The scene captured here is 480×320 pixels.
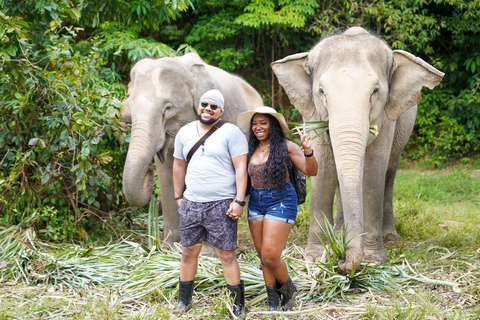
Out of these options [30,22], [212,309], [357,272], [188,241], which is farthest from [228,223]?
[30,22]

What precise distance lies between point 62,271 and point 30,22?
2.81 m

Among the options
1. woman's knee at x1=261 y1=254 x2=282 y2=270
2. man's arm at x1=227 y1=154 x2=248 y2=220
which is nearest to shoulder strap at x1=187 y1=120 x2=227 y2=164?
man's arm at x1=227 y1=154 x2=248 y2=220

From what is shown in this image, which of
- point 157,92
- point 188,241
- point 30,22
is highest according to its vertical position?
point 30,22

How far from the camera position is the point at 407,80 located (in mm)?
5352

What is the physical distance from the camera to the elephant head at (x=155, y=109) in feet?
18.1

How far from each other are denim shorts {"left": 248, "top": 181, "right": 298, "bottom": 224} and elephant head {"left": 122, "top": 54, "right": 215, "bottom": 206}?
5.58 ft

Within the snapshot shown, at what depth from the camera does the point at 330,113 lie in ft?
15.8

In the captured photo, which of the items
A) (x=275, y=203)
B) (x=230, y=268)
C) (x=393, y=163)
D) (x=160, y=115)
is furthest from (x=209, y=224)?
(x=393, y=163)

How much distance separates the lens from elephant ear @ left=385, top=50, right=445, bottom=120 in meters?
5.30

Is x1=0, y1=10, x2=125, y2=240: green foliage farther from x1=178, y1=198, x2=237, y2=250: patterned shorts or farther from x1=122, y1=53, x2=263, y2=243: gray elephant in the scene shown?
x1=178, y1=198, x2=237, y2=250: patterned shorts

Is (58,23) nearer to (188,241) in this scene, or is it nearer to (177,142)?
(177,142)

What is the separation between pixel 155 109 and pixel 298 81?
1.39 m

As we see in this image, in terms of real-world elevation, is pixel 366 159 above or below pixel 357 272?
above

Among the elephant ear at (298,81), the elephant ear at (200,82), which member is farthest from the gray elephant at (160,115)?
the elephant ear at (298,81)
